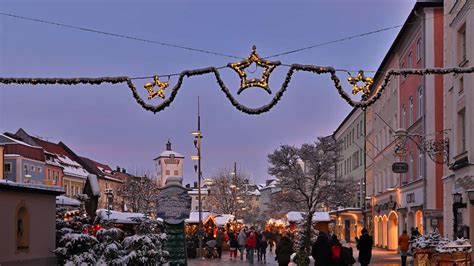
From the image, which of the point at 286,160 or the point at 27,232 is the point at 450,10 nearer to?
the point at 27,232

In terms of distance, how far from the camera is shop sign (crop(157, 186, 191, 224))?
22.7m

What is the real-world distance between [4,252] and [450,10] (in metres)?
19.9

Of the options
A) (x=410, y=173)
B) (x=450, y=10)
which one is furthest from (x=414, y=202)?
(x=450, y=10)

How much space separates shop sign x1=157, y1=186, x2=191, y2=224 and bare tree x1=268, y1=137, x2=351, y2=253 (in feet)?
123

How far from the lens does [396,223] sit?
162 ft

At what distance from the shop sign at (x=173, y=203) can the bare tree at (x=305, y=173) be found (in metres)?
37.6

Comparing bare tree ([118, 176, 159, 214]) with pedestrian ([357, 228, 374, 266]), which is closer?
pedestrian ([357, 228, 374, 266])

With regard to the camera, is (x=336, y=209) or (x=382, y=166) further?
(x=336, y=209)

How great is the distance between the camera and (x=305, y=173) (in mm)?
65062

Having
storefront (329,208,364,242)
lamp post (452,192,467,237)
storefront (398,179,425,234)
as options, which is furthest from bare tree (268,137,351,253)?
lamp post (452,192,467,237)

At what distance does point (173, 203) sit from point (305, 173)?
42999mm

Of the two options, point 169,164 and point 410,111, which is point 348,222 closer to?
point 410,111

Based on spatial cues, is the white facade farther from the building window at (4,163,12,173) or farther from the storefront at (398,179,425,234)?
the building window at (4,163,12,173)

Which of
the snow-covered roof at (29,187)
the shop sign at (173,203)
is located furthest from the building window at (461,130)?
the snow-covered roof at (29,187)
